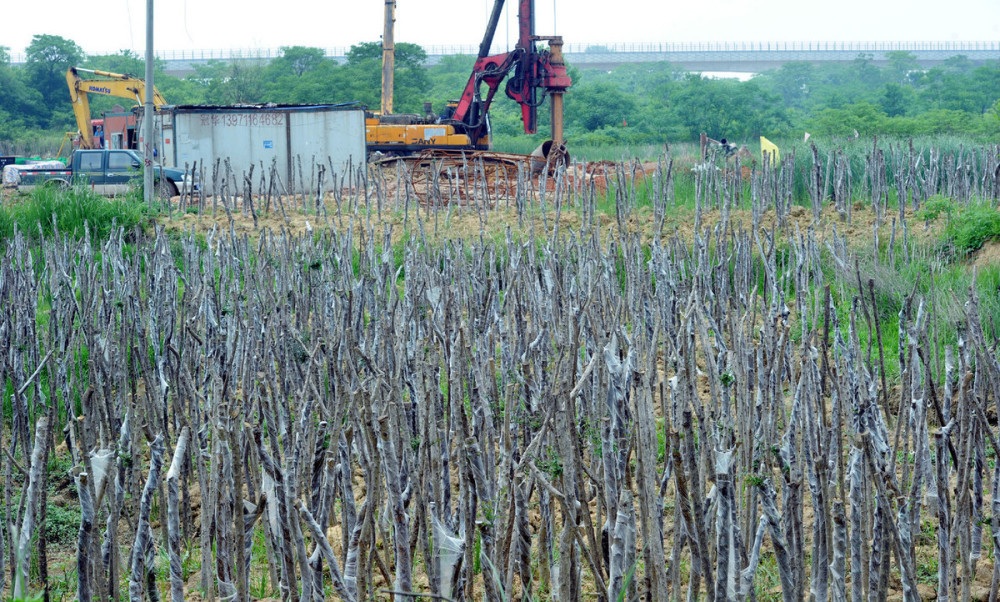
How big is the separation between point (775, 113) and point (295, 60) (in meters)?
19.9

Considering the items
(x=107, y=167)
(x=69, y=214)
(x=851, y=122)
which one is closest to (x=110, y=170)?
(x=107, y=167)

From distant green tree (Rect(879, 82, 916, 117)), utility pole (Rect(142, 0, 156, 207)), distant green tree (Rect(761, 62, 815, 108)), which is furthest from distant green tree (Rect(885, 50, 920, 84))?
utility pole (Rect(142, 0, 156, 207))

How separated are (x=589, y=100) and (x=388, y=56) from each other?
1350 centimetres

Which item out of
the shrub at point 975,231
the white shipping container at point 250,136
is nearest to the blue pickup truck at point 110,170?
the white shipping container at point 250,136

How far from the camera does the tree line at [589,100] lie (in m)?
27.0

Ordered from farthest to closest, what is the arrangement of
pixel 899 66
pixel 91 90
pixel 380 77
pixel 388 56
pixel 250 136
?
1. pixel 899 66
2. pixel 380 77
3. pixel 388 56
4. pixel 91 90
5. pixel 250 136

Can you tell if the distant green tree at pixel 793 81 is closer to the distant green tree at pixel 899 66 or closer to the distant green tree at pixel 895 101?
the distant green tree at pixel 899 66

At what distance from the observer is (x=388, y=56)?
20.4 metres

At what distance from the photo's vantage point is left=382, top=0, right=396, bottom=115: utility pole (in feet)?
65.6

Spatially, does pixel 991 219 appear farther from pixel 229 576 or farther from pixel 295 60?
pixel 295 60

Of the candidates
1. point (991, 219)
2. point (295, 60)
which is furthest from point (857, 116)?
point (295, 60)

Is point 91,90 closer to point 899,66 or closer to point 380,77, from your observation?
point 380,77

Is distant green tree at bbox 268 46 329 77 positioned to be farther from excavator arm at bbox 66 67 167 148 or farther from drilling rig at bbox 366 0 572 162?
drilling rig at bbox 366 0 572 162

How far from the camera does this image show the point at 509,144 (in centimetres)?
2702
